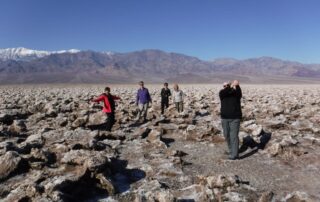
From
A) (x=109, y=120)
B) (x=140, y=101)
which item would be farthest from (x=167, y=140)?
(x=140, y=101)

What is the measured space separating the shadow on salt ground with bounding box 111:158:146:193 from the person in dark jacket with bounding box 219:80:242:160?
2325 mm

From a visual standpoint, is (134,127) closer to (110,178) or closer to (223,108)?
(223,108)

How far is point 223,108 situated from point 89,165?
11.4 feet

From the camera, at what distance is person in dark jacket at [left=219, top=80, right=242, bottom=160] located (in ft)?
30.0

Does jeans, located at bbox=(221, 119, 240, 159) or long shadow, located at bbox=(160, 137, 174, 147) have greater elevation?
jeans, located at bbox=(221, 119, 240, 159)

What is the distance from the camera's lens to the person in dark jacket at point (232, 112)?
9.16 metres

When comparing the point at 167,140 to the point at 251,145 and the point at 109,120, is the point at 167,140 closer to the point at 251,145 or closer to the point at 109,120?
the point at 109,120

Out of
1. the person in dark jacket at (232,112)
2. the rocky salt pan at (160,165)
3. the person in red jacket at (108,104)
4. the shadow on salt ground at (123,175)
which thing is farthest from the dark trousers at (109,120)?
the person in dark jacket at (232,112)

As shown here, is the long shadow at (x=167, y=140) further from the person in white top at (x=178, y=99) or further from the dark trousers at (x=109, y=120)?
the person in white top at (x=178, y=99)

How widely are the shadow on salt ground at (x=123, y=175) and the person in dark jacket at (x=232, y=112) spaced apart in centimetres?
232

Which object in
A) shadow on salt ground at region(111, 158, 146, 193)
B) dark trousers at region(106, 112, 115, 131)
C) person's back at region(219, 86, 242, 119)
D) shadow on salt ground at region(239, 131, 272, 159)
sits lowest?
shadow on salt ground at region(111, 158, 146, 193)

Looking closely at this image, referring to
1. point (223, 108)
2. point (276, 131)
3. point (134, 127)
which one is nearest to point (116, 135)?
point (134, 127)

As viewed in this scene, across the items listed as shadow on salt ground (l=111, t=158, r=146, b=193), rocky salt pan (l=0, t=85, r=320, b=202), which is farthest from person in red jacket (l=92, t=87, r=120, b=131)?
shadow on salt ground (l=111, t=158, r=146, b=193)

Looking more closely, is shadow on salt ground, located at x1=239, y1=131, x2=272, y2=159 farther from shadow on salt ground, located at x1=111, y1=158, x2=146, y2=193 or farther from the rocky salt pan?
shadow on salt ground, located at x1=111, y1=158, x2=146, y2=193
